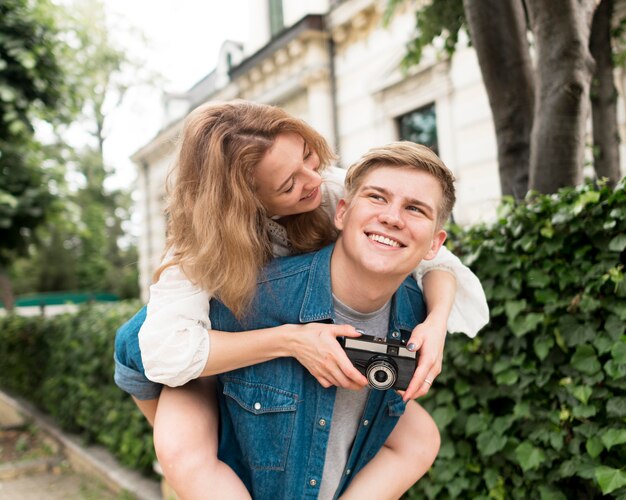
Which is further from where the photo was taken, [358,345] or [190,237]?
[190,237]

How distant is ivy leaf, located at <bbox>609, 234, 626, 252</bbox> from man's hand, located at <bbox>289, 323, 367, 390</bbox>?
114 cm

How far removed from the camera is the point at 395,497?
2.03 metres

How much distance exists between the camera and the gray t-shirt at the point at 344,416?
2.01m

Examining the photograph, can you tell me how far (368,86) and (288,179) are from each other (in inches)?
306

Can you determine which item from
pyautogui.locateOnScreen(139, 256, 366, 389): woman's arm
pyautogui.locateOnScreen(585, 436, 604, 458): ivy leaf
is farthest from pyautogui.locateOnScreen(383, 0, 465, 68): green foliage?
pyautogui.locateOnScreen(139, 256, 366, 389): woman's arm

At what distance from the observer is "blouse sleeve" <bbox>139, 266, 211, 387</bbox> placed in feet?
5.93

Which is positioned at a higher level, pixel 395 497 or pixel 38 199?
pixel 38 199

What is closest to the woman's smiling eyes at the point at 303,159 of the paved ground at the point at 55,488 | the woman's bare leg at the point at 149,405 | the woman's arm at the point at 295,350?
the woman's arm at the point at 295,350

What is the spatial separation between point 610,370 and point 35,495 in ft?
18.0

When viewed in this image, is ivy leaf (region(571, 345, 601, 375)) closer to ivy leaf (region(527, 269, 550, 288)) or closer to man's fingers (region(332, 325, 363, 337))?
ivy leaf (region(527, 269, 550, 288))

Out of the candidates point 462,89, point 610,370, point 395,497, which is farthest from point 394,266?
point 462,89

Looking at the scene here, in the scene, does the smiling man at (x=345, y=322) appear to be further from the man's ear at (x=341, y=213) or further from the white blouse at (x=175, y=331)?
the white blouse at (x=175, y=331)

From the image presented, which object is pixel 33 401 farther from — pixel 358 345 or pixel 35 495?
pixel 358 345

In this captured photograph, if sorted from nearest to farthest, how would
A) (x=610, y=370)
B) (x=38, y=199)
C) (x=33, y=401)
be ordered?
(x=610, y=370) → (x=38, y=199) → (x=33, y=401)
